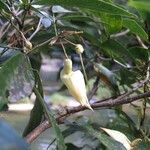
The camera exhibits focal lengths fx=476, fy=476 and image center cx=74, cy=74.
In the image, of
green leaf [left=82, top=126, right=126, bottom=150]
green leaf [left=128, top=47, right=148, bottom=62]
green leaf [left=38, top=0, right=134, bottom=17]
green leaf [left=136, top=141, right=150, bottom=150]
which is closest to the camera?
green leaf [left=38, top=0, right=134, bottom=17]

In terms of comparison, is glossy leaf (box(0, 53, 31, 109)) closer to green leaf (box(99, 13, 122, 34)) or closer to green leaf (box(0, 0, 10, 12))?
green leaf (box(0, 0, 10, 12))

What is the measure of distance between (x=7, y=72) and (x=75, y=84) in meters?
0.10

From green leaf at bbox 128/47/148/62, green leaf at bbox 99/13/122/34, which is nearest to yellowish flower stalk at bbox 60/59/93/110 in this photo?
green leaf at bbox 99/13/122/34

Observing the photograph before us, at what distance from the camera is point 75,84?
636 mm

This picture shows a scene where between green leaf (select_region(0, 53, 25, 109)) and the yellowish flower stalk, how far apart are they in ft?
0.24

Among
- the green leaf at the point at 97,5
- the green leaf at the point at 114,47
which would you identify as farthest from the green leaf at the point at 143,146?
the green leaf at the point at 97,5

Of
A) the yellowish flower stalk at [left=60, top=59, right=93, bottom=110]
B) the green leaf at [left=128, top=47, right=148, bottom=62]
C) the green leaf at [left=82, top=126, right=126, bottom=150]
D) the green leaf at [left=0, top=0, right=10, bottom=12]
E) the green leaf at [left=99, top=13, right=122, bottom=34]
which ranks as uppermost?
the green leaf at [left=0, top=0, right=10, bottom=12]

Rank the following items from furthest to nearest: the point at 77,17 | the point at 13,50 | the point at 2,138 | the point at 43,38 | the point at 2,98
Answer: the point at 43,38 < the point at 77,17 < the point at 13,50 < the point at 2,98 < the point at 2,138

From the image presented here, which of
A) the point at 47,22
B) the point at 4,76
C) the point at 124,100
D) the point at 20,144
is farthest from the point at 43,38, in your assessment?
the point at 20,144

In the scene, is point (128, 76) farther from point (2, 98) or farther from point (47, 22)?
point (2, 98)

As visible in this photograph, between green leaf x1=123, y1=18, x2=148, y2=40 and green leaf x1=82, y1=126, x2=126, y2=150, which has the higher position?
green leaf x1=123, y1=18, x2=148, y2=40

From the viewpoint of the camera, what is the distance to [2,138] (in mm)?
384

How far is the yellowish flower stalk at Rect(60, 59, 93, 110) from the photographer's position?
2.08 ft

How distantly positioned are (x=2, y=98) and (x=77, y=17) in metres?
0.28
